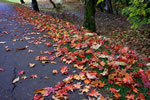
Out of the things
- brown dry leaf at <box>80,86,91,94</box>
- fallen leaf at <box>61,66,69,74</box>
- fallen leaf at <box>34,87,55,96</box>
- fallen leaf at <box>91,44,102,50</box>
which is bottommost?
brown dry leaf at <box>80,86,91,94</box>

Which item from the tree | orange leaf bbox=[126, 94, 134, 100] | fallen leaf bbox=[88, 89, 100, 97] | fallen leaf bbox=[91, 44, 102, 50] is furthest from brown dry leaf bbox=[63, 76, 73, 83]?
the tree

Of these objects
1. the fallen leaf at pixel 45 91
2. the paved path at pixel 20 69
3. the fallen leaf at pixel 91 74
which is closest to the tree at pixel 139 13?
the paved path at pixel 20 69

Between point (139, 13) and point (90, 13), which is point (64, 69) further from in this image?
point (90, 13)

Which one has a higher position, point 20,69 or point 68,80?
point 20,69

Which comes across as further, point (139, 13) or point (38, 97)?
point (139, 13)

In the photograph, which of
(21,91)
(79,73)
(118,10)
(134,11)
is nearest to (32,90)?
(21,91)

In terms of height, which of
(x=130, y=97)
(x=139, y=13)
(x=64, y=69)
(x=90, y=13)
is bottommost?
(x=130, y=97)

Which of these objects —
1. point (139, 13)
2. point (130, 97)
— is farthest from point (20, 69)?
point (139, 13)

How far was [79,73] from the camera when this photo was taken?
274cm

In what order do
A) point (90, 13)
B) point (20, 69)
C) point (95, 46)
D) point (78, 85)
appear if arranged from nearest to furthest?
point (78, 85)
point (20, 69)
point (95, 46)
point (90, 13)

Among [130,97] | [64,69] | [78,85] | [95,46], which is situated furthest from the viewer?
[95,46]

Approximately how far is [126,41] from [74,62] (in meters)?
6.51

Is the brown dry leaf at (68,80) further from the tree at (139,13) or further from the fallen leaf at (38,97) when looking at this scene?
the tree at (139,13)

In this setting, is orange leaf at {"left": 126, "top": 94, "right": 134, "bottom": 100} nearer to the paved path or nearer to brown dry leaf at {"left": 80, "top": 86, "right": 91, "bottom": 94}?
brown dry leaf at {"left": 80, "top": 86, "right": 91, "bottom": 94}
